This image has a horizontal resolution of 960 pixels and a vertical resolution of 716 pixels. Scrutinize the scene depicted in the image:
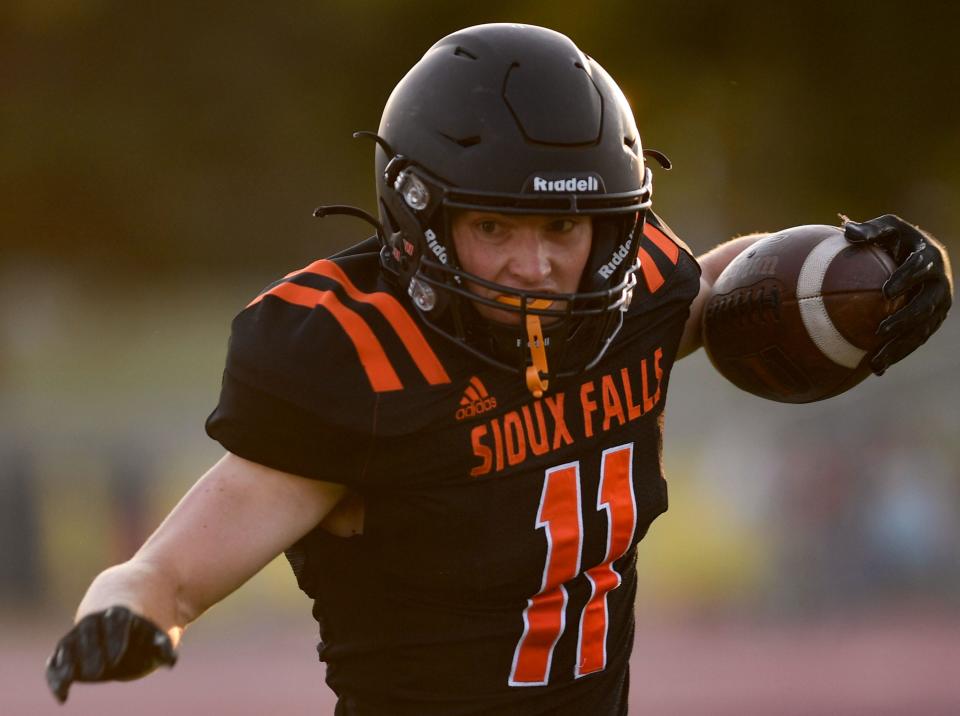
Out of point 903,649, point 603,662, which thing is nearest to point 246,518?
point 603,662

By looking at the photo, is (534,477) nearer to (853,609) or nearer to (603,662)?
(603,662)

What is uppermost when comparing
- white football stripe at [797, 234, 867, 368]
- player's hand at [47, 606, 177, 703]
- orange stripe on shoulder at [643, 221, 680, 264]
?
orange stripe on shoulder at [643, 221, 680, 264]

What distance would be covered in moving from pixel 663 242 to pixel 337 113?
8993 mm

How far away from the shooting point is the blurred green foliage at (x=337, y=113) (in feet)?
33.9

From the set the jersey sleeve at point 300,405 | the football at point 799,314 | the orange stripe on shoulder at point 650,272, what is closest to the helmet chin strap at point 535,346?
the jersey sleeve at point 300,405

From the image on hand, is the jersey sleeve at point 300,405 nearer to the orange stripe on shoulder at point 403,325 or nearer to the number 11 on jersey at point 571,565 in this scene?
the orange stripe on shoulder at point 403,325

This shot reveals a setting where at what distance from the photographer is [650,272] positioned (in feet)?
7.39

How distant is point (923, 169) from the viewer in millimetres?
10305

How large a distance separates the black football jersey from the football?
203 millimetres

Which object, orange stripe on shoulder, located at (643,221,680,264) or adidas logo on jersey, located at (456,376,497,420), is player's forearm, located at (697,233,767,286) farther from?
adidas logo on jersey, located at (456,376,497,420)

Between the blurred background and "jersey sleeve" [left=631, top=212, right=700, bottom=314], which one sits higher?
the blurred background

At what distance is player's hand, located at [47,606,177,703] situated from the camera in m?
1.67

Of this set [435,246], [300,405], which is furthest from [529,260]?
[300,405]

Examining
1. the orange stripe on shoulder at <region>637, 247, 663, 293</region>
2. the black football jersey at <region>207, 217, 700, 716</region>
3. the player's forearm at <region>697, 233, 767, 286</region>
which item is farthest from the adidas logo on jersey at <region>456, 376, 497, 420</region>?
the player's forearm at <region>697, 233, 767, 286</region>
